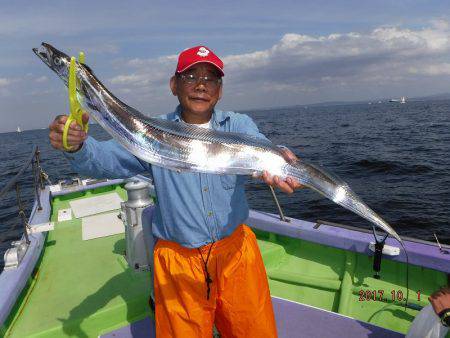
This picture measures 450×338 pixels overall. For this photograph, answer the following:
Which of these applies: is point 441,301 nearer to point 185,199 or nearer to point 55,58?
point 185,199

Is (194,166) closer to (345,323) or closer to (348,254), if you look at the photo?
(345,323)

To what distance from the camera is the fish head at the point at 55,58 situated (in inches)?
106

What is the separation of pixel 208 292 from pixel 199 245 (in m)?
0.46

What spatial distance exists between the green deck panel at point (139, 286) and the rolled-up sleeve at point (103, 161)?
2203 mm

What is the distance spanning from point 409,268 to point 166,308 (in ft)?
11.9

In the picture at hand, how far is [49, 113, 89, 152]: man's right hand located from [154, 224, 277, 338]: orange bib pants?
4.33 ft

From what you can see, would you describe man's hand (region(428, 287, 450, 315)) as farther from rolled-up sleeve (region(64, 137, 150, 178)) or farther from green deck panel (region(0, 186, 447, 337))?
rolled-up sleeve (region(64, 137, 150, 178))

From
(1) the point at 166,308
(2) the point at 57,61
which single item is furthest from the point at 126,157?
(1) the point at 166,308

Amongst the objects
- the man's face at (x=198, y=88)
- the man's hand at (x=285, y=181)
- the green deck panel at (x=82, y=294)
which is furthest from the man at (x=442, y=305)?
the green deck panel at (x=82, y=294)

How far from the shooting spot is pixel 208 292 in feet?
10.7

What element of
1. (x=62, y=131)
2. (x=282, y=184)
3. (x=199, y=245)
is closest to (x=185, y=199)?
(x=199, y=245)

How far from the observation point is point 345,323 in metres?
4.48
